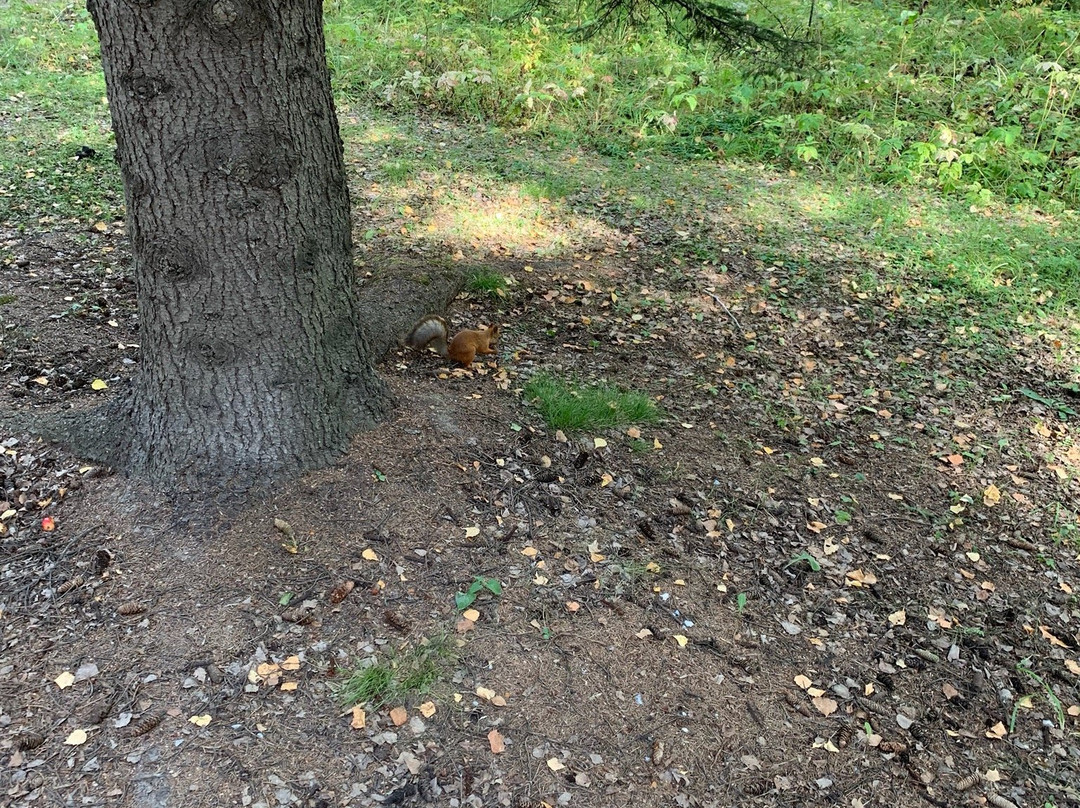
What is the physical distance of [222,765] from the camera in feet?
7.09

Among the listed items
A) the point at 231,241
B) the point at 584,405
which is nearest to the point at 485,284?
the point at 584,405

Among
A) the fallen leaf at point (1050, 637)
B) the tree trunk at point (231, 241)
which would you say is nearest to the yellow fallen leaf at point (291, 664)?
the tree trunk at point (231, 241)

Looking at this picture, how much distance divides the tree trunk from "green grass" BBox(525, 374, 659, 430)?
3.22ft

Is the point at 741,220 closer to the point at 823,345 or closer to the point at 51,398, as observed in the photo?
the point at 823,345

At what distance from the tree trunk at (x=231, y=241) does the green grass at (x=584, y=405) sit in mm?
981

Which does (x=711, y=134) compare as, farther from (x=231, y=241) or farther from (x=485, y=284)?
(x=231, y=241)

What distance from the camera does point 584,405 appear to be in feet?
12.4

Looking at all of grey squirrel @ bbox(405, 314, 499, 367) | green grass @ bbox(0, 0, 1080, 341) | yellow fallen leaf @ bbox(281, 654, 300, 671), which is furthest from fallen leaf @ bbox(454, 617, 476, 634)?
green grass @ bbox(0, 0, 1080, 341)

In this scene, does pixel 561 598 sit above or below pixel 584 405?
below

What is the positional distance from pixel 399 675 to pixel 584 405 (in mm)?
1707

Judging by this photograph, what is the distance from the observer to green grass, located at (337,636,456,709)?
2.40 meters

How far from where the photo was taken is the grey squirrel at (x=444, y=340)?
4.04 meters

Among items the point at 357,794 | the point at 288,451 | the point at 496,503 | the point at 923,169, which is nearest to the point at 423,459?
the point at 496,503

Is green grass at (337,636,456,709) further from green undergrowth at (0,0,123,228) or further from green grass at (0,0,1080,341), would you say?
green undergrowth at (0,0,123,228)
